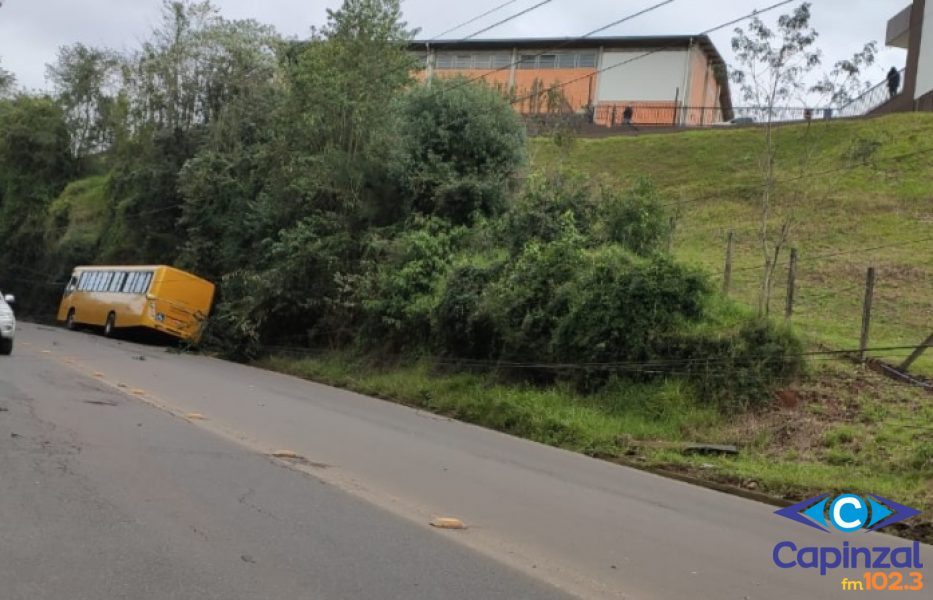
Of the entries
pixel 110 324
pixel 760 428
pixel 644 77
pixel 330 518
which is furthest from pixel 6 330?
pixel 644 77

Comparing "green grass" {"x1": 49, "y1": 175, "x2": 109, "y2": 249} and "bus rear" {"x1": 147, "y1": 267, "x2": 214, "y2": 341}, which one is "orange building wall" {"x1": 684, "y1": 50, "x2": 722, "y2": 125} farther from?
"green grass" {"x1": 49, "y1": 175, "x2": 109, "y2": 249}

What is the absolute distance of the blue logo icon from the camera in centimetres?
914

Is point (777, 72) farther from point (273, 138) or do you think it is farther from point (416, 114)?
point (273, 138)

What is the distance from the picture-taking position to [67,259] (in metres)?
48.6

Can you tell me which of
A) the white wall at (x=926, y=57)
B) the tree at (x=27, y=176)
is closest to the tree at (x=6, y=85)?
the tree at (x=27, y=176)

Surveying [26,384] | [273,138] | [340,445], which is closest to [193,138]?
[273,138]

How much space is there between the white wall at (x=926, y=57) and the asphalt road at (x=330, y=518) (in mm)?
31991

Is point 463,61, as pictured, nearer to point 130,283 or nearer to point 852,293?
point 130,283

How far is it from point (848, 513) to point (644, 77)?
45.4 metres

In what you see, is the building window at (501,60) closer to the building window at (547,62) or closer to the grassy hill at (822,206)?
the building window at (547,62)

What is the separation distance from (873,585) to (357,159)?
2199 centimetres

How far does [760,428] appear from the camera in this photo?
1331cm

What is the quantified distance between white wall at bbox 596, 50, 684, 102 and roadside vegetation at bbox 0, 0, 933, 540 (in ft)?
42.1

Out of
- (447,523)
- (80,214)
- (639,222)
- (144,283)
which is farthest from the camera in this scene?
(80,214)
